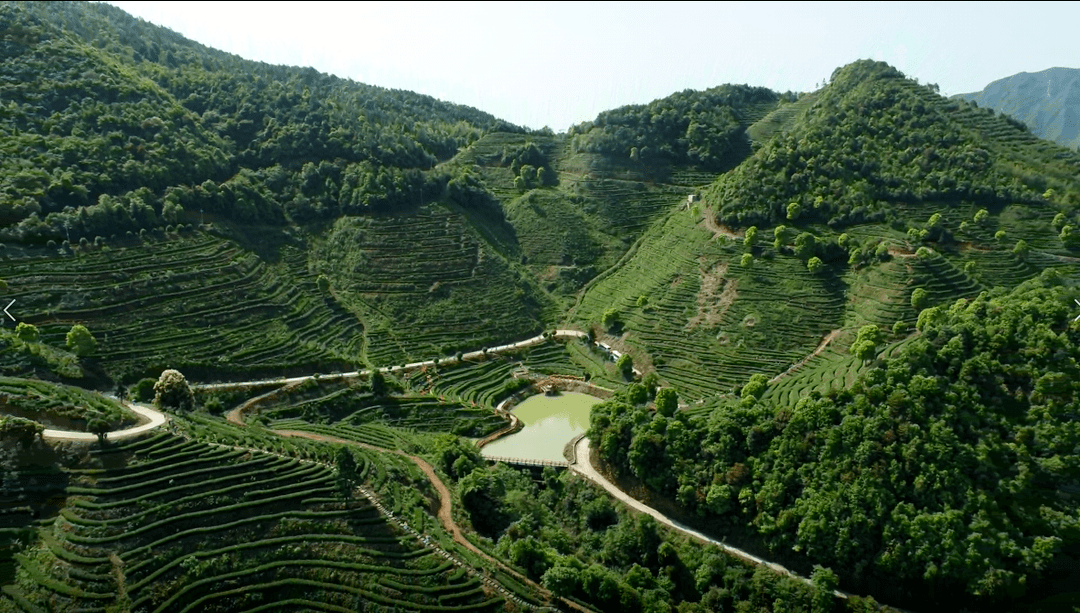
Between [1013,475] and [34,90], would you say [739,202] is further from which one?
[34,90]

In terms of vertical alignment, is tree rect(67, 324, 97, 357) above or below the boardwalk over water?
above

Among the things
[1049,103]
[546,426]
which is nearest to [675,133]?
[1049,103]

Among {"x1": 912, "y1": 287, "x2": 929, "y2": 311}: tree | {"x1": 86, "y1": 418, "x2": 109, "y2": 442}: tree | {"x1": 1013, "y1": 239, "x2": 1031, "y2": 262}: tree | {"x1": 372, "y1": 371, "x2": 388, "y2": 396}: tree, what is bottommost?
{"x1": 372, "y1": 371, "x2": 388, "y2": 396}: tree

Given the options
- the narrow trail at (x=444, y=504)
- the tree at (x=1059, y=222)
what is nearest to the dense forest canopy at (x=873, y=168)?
the tree at (x=1059, y=222)

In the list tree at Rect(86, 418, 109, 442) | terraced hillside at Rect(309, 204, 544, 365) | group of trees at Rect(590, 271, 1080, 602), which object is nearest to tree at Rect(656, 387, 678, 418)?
group of trees at Rect(590, 271, 1080, 602)

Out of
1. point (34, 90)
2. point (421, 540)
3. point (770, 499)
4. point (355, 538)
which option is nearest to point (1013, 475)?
point (770, 499)

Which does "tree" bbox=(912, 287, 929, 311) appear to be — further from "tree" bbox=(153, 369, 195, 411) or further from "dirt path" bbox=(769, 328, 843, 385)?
"tree" bbox=(153, 369, 195, 411)
